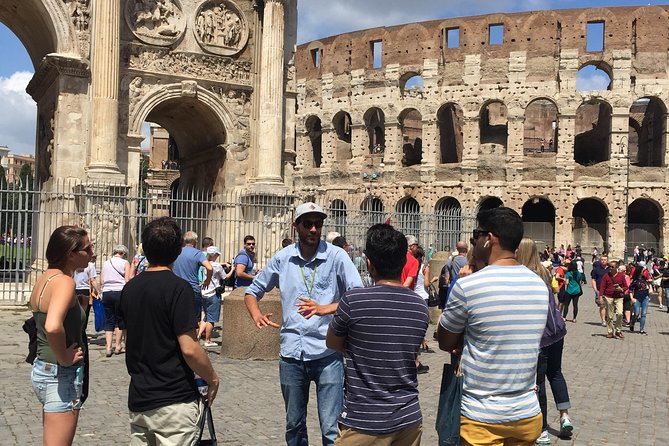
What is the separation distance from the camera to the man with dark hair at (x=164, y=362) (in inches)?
133

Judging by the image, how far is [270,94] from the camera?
669 inches

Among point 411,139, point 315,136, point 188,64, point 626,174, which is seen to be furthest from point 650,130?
point 188,64

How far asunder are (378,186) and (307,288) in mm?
37105

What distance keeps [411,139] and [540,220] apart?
35.0 feet

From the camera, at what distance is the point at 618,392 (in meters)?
8.42

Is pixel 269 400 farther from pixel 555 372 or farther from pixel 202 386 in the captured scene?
pixel 202 386

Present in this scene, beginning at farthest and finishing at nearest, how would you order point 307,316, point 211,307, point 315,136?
1. point 315,136
2. point 211,307
3. point 307,316

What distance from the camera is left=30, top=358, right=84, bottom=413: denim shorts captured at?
148 inches

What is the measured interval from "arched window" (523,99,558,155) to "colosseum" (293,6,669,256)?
16.3 feet

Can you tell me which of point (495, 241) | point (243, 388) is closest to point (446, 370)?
point (495, 241)

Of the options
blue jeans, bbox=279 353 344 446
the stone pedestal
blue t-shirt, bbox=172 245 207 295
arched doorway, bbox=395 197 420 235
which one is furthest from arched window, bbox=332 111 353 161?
blue jeans, bbox=279 353 344 446

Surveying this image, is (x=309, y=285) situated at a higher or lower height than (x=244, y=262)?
higher

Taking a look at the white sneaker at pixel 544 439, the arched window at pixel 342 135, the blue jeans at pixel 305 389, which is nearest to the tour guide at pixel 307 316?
the blue jeans at pixel 305 389

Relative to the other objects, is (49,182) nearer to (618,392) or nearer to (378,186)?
(618,392)
